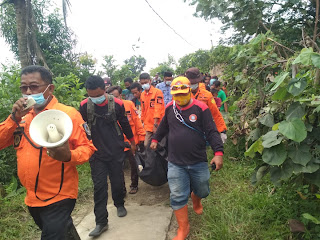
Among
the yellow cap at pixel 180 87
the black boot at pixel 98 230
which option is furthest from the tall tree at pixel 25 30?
the yellow cap at pixel 180 87

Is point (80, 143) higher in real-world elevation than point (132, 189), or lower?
higher

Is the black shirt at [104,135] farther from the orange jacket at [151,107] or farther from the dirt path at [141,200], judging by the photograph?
the orange jacket at [151,107]

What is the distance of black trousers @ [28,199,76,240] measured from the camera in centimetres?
194

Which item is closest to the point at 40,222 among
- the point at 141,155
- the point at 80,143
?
the point at 80,143

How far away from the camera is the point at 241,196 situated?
11.9ft

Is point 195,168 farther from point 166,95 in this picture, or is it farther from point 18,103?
point 166,95

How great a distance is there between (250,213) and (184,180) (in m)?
0.92

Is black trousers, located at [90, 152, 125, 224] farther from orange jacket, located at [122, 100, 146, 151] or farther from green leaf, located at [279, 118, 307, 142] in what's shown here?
green leaf, located at [279, 118, 307, 142]

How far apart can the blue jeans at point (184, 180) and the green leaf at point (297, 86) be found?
4.45ft

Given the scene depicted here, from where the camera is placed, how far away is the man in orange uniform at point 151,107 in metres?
4.98

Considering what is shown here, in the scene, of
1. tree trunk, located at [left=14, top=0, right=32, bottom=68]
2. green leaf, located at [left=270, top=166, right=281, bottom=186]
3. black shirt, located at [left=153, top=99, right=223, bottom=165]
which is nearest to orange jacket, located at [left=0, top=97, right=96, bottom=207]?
black shirt, located at [left=153, top=99, right=223, bottom=165]

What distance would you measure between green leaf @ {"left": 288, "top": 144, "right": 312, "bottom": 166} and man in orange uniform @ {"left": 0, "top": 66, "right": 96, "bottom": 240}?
157cm

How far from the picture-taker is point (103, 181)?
3.30m

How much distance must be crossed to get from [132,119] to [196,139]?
6.16 ft
